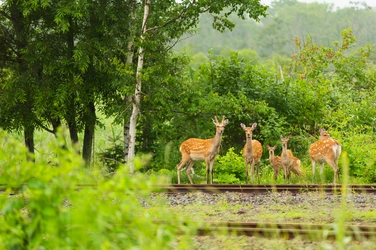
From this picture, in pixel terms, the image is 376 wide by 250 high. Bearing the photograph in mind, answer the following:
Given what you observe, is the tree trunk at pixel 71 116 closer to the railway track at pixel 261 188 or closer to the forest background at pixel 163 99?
the forest background at pixel 163 99

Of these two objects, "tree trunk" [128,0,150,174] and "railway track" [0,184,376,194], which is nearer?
"railway track" [0,184,376,194]

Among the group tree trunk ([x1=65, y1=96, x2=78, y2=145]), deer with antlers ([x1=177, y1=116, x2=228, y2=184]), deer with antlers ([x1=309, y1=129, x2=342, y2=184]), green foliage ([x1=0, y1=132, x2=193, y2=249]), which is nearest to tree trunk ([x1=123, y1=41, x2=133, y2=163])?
tree trunk ([x1=65, y1=96, x2=78, y2=145])

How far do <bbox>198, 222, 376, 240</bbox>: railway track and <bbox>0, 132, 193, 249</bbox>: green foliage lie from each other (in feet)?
7.70

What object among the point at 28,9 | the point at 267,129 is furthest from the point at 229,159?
the point at 28,9

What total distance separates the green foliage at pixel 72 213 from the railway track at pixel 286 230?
7.70 ft

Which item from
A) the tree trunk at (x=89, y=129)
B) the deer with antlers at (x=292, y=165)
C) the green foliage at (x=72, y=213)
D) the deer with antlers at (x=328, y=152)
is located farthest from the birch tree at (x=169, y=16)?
the green foliage at (x=72, y=213)

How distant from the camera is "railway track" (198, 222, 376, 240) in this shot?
827cm

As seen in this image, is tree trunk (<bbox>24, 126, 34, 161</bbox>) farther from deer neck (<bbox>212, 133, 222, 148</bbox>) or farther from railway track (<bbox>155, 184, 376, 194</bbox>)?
railway track (<bbox>155, 184, 376, 194</bbox>)

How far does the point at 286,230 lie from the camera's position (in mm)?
8438

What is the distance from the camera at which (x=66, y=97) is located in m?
18.2

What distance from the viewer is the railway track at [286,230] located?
8.27 metres

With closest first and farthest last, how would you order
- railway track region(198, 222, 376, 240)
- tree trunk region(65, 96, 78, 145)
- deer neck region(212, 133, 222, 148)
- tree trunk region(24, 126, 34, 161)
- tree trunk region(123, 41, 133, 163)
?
1. railway track region(198, 222, 376, 240)
2. deer neck region(212, 133, 222, 148)
3. tree trunk region(123, 41, 133, 163)
4. tree trunk region(65, 96, 78, 145)
5. tree trunk region(24, 126, 34, 161)

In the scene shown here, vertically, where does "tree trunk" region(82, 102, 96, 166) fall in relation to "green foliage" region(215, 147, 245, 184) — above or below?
above

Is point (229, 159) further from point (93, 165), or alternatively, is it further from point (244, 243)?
point (244, 243)
